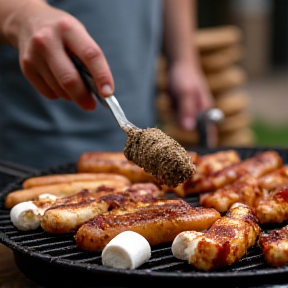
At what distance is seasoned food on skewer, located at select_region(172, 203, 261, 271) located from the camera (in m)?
1.92

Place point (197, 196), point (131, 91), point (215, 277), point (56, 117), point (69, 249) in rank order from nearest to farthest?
1. point (215, 277)
2. point (69, 249)
3. point (197, 196)
4. point (56, 117)
5. point (131, 91)

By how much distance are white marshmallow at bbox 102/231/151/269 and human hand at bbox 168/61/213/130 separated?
238 cm

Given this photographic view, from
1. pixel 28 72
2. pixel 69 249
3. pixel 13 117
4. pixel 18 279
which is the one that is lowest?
pixel 18 279

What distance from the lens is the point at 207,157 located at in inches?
127

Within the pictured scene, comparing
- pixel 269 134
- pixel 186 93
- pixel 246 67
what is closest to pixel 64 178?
pixel 186 93

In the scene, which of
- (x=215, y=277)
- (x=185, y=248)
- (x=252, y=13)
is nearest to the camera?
(x=215, y=277)

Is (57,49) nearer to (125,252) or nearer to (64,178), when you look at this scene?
(64,178)

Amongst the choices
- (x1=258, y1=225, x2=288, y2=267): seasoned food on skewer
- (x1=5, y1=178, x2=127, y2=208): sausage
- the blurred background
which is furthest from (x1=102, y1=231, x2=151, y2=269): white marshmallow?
the blurred background

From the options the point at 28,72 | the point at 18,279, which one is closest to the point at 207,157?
the point at 28,72

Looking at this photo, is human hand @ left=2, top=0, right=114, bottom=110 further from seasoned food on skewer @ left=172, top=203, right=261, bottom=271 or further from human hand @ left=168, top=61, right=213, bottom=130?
human hand @ left=168, top=61, right=213, bottom=130

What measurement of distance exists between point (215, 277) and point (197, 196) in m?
1.12

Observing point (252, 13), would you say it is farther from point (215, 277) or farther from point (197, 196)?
point (215, 277)

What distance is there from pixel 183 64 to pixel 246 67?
36.3 ft

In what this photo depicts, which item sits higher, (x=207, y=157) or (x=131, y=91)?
(x=131, y=91)
